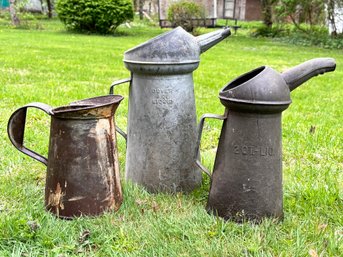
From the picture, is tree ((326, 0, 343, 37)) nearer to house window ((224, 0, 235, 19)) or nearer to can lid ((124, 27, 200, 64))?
can lid ((124, 27, 200, 64))

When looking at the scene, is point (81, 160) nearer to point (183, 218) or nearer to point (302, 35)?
point (183, 218)

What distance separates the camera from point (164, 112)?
2023mm

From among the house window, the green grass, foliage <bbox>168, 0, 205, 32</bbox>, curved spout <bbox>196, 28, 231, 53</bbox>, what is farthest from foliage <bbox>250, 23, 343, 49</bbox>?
curved spout <bbox>196, 28, 231, 53</bbox>

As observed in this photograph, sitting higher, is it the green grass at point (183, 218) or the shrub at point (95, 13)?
the shrub at point (95, 13)

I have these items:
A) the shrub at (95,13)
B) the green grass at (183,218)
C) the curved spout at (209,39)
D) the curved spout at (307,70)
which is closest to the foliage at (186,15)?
the shrub at (95,13)

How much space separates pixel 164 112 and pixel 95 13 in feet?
40.9

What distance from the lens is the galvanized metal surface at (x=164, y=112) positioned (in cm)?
194

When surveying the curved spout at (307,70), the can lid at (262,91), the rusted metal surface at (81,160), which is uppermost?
the curved spout at (307,70)

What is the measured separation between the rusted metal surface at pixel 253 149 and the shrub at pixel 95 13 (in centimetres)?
1251

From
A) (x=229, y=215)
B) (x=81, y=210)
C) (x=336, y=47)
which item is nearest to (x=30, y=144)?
(x=81, y=210)

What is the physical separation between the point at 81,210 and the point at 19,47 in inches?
313

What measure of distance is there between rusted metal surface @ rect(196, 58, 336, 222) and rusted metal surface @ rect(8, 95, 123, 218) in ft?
1.56

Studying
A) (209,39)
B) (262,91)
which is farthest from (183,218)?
(209,39)

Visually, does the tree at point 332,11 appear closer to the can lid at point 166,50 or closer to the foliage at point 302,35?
the foliage at point 302,35
